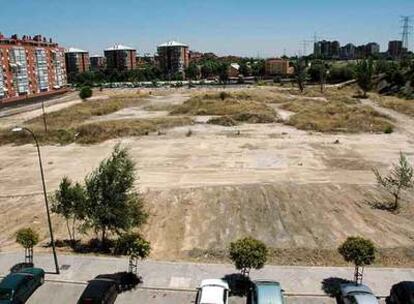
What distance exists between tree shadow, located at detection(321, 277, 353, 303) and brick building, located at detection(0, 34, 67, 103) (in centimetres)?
9874

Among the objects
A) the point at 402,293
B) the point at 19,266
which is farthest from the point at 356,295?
the point at 19,266

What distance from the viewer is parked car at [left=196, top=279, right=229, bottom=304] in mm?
16731

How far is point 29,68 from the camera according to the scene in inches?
4555

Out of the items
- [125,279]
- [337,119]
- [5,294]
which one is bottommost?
[125,279]

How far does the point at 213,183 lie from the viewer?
3888cm

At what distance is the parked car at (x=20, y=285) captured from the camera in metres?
17.7

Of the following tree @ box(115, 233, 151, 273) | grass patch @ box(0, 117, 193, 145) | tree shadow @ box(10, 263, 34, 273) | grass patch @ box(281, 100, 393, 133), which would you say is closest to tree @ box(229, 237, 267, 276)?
tree @ box(115, 233, 151, 273)

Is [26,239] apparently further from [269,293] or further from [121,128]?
[121,128]

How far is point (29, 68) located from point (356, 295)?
113472 millimetres

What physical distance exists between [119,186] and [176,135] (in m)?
37.6

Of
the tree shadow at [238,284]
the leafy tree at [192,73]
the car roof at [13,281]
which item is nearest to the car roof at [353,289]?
the tree shadow at [238,284]

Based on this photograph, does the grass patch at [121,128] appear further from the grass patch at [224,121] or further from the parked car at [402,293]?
the parked car at [402,293]

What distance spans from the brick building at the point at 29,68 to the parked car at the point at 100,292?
9572 cm

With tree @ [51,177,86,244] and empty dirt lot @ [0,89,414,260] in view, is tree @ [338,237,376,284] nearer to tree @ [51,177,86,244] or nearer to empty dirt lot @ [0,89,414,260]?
empty dirt lot @ [0,89,414,260]
